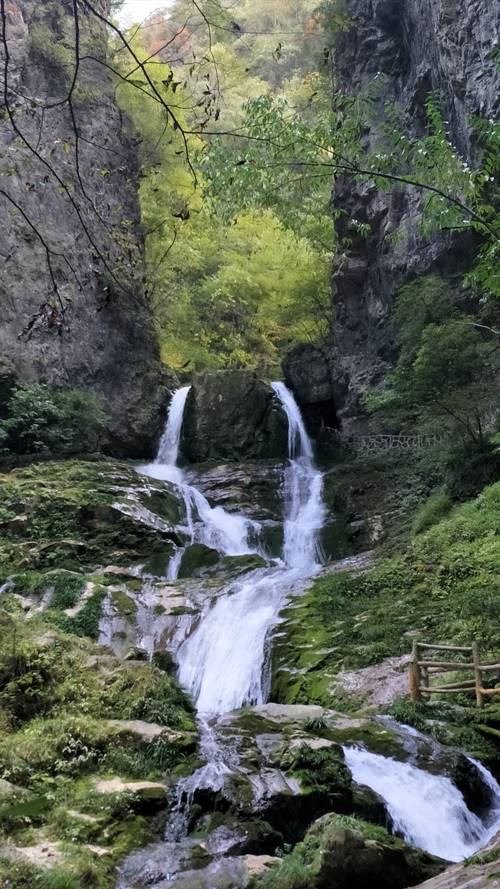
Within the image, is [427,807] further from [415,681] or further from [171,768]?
[171,768]

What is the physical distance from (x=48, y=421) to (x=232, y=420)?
631 centimetres

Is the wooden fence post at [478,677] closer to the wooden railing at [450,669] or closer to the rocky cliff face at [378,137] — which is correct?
the wooden railing at [450,669]

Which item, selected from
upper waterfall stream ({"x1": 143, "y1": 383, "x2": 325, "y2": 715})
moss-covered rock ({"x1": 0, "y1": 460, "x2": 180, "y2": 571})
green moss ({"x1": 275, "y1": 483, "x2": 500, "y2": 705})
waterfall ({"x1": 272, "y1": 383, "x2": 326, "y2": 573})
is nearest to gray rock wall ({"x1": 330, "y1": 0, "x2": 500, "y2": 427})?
waterfall ({"x1": 272, "y1": 383, "x2": 326, "y2": 573})

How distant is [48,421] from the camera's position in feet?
58.4

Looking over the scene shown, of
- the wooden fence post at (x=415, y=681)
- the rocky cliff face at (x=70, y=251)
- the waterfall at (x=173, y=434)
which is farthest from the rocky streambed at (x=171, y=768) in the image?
the waterfall at (x=173, y=434)

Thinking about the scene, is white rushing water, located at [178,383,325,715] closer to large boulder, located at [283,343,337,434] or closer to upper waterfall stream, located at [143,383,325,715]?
upper waterfall stream, located at [143,383,325,715]

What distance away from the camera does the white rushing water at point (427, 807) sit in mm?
5359

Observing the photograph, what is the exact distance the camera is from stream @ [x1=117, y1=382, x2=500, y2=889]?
546cm

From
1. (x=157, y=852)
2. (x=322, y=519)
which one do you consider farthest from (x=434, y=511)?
(x=157, y=852)

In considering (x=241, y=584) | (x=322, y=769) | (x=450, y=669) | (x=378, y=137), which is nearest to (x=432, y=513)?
(x=241, y=584)

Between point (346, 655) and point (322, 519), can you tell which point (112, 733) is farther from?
point (322, 519)

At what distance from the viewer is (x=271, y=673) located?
9.34m

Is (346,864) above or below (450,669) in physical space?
below

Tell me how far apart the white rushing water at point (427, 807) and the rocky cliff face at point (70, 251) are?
48.3ft
